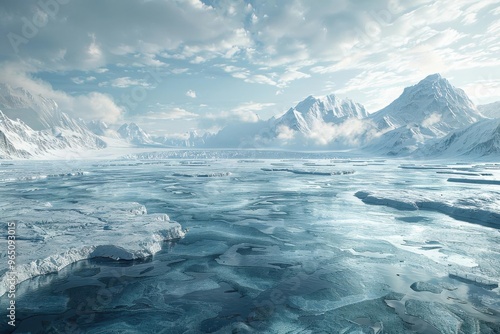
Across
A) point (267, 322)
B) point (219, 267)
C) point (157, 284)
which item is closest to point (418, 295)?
point (267, 322)

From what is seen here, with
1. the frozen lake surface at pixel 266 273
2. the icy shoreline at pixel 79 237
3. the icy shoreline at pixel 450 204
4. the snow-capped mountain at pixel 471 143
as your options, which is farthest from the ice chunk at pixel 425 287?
the snow-capped mountain at pixel 471 143

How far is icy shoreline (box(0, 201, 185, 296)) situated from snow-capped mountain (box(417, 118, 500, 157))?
13668 cm

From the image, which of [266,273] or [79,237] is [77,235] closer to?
[79,237]

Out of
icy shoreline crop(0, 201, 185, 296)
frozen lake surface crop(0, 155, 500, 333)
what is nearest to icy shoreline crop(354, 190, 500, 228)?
frozen lake surface crop(0, 155, 500, 333)

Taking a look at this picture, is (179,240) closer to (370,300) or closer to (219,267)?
(219,267)

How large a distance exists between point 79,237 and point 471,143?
160902 millimetres

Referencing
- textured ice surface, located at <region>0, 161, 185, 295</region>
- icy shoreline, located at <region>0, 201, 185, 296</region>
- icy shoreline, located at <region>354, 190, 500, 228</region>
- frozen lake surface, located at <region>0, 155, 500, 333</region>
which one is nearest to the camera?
frozen lake surface, located at <region>0, 155, 500, 333</region>

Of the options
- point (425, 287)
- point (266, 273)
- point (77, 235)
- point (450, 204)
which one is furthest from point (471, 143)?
point (77, 235)

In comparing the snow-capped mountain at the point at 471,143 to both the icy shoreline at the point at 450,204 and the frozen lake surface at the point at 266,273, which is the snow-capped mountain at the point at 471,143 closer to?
the icy shoreline at the point at 450,204

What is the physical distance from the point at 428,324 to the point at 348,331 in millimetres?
2813

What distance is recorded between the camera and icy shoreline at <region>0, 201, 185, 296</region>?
14.5m

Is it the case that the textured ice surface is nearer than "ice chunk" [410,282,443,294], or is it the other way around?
"ice chunk" [410,282,443,294]

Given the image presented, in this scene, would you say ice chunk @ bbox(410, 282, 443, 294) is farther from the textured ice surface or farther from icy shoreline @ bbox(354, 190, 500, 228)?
icy shoreline @ bbox(354, 190, 500, 228)

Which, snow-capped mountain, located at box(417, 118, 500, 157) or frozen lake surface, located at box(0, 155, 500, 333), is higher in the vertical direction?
snow-capped mountain, located at box(417, 118, 500, 157)
